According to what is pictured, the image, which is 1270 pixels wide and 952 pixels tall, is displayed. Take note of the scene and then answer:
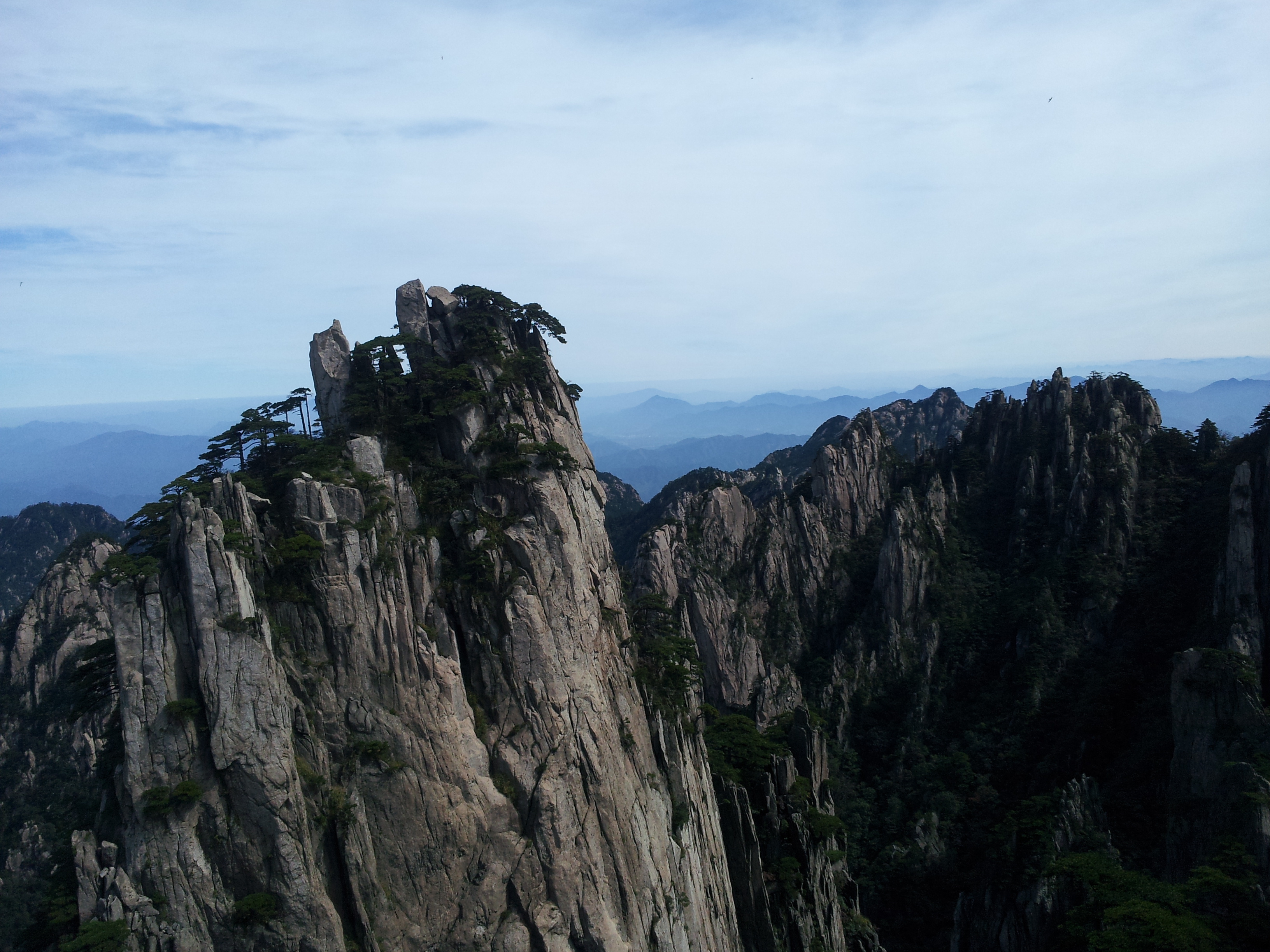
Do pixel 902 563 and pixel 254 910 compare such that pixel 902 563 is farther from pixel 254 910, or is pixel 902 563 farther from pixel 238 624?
pixel 254 910

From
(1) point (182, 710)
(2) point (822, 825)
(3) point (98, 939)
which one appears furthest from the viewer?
(2) point (822, 825)

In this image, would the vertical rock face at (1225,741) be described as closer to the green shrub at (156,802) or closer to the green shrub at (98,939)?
the green shrub at (156,802)

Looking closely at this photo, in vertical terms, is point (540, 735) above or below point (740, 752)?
above

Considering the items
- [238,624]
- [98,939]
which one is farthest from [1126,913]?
[98,939]

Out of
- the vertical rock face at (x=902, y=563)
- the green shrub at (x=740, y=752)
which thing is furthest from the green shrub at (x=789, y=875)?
the vertical rock face at (x=902, y=563)

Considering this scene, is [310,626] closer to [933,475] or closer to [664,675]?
[664,675]

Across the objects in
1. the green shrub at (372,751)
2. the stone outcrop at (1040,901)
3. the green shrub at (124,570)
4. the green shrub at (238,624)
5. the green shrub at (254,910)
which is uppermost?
the green shrub at (124,570)

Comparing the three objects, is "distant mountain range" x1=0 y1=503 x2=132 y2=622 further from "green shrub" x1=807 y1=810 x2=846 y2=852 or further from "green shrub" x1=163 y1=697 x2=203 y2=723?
"green shrub" x1=807 y1=810 x2=846 y2=852

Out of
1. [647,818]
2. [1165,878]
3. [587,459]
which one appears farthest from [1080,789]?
[587,459]
